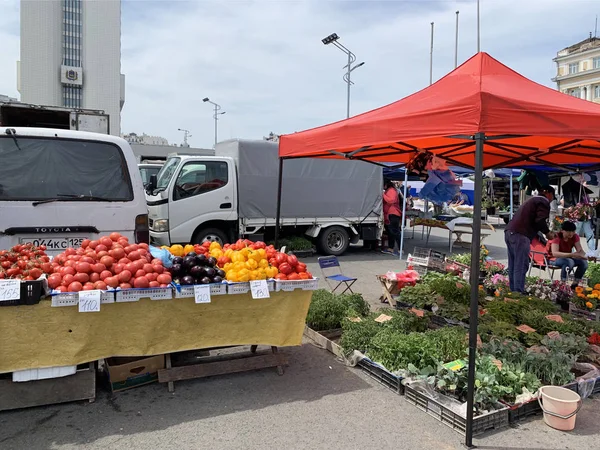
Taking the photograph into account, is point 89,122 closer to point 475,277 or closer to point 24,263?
point 24,263

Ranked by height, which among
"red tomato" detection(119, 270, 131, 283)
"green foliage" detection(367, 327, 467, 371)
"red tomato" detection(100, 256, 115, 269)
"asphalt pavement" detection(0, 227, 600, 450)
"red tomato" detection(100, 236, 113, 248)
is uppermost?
"red tomato" detection(100, 236, 113, 248)

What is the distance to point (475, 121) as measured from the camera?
3244mm

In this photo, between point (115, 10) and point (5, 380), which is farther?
point (115, 10)

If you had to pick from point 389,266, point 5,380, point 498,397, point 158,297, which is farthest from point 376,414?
point 389,266

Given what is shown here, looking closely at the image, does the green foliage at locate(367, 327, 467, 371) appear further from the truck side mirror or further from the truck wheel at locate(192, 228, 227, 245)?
the truck side mirror

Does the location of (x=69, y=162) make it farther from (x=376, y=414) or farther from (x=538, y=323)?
(x=538, y=323)

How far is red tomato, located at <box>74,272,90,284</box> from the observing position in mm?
3515

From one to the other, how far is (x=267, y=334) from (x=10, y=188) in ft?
9.68

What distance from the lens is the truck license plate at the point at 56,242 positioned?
452cm

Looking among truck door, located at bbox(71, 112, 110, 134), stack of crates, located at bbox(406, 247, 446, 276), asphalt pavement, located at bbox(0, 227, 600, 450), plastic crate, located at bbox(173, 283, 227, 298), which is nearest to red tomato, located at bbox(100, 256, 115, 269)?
plastic crate, located at bbox(173, 283, 227, 298)

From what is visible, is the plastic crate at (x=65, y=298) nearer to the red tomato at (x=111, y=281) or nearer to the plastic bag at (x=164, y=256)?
the red tomato at (x=111, y=281)

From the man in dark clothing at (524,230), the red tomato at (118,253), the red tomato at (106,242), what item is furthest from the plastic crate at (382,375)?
the man in dark clothing at (524,230)

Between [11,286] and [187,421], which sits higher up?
[11,286]

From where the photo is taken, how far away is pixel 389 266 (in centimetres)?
1091
